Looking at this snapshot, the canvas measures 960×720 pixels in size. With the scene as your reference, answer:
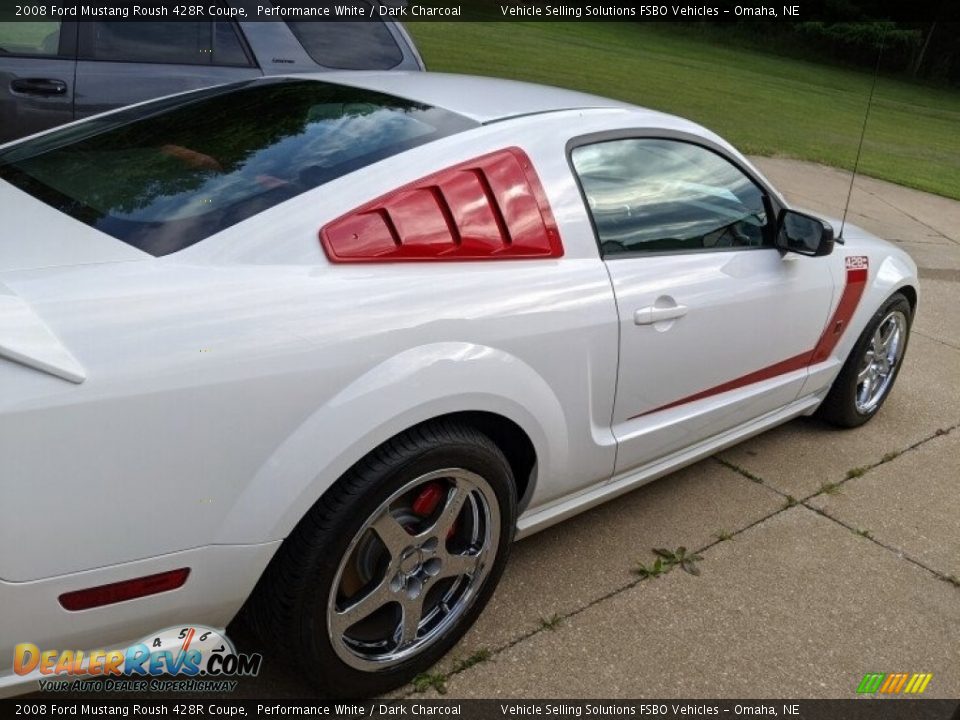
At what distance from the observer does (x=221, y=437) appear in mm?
1820

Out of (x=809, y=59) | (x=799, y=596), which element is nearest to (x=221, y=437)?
(x=799, y=596)

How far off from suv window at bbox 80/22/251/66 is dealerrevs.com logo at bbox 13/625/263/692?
11.8ft

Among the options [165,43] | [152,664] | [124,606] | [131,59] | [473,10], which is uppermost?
[473,10]

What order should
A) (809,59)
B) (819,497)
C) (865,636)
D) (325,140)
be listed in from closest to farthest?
(325,140)
(865,636)
(819,497)
(809,59)

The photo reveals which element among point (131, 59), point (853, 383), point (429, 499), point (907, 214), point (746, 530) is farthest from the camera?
point (907, 214)

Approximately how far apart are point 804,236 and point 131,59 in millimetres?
3571

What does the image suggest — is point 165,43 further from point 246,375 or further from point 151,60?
point 246,375

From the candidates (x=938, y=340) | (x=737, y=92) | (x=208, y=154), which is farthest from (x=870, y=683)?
(x=737, y=92)

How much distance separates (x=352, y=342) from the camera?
2.02 meters

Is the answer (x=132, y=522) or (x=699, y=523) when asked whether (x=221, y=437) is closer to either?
(x=132, y=522)

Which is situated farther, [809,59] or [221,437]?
[809,59]

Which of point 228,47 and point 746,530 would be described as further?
point 228,47

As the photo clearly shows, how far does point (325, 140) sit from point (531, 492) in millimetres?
1146

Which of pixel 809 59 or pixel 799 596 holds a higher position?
pixel 809 59
